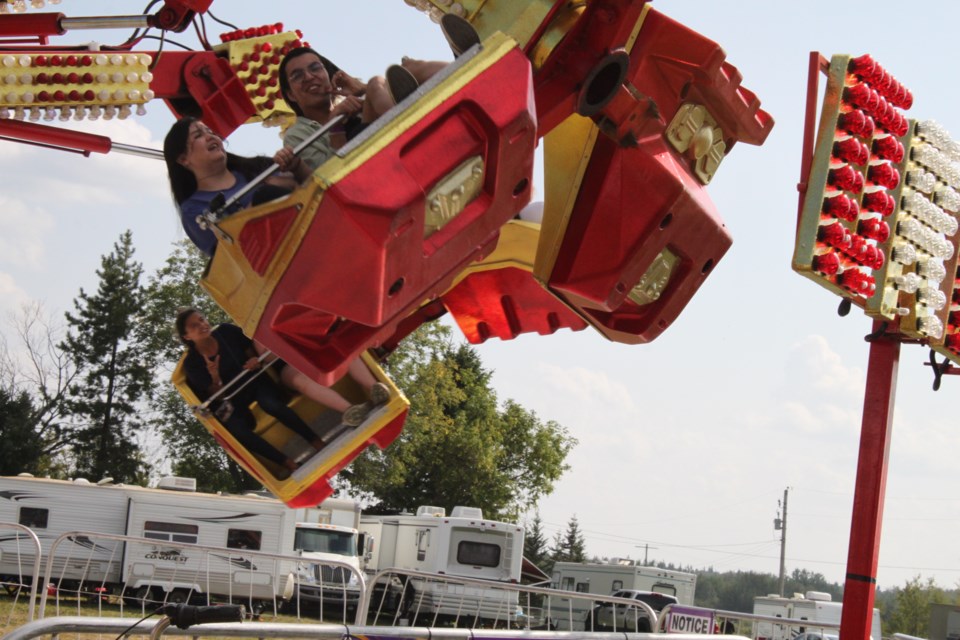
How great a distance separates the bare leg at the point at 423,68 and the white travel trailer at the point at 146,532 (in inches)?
741

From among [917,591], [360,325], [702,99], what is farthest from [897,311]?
[917,591]

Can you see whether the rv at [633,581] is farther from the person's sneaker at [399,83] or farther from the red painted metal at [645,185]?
the person's sneaker at [399,83]

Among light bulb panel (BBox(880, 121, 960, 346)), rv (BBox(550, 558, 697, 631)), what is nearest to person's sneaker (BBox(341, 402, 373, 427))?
light bulb panel (BBox(880, 121, 960, 346))

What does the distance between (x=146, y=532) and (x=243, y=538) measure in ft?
6.44

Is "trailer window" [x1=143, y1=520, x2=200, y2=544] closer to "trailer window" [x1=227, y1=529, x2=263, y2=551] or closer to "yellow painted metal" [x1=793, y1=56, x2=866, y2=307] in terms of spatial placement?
"trailer window" [x1=227, y1=529, x2=263, y2=551]

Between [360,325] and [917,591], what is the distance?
232 feet

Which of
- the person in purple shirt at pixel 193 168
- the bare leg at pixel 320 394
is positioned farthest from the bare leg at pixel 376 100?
the bare leg at pixel 320 394

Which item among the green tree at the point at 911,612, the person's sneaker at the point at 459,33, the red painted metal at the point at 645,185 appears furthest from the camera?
the green tree at the point at 911,612

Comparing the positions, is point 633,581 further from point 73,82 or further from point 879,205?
point 73,82

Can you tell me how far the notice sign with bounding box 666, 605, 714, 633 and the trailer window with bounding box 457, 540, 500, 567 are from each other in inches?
682

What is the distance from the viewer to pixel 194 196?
388 centimetres

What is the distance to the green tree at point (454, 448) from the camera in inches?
1580

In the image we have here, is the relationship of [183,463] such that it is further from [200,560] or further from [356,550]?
[200,560]

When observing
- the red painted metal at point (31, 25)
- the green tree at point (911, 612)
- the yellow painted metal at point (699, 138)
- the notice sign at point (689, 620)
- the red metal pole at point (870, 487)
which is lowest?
the green tree at point (911, 612)
